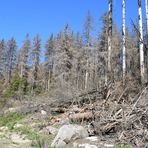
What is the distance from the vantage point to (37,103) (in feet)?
65.4

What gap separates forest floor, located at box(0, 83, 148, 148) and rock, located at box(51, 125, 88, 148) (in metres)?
0.26

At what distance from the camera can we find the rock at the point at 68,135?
35.3ft

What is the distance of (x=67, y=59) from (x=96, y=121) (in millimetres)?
36161

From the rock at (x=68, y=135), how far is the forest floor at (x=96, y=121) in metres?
0.26

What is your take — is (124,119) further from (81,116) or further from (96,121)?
(81,116)

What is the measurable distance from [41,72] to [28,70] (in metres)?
9.37

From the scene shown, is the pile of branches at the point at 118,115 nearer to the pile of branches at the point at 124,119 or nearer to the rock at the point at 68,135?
the pile of branches at the point at 124,119

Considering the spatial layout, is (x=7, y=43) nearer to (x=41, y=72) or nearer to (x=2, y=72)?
(x=2, y=72)

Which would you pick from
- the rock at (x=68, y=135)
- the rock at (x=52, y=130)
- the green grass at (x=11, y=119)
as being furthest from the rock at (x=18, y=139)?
the green grass at (x=11, y=119)

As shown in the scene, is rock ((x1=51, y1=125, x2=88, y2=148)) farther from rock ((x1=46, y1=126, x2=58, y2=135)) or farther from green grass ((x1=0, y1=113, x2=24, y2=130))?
green grass ((x1=0, y1=113, x2=24, y2=130))

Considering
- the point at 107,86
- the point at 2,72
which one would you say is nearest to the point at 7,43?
the point at 2,72

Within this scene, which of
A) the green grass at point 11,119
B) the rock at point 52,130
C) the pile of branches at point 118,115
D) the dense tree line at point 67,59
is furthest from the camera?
the dense tree line at point 67,59

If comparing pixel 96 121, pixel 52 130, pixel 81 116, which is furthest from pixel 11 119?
pixel 96 121

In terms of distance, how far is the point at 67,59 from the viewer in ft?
157
